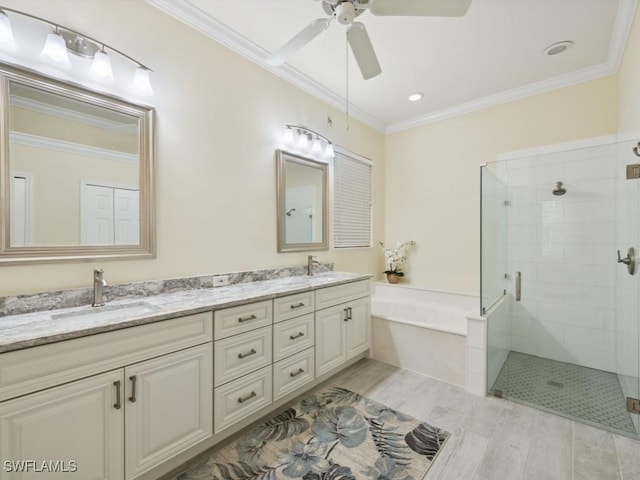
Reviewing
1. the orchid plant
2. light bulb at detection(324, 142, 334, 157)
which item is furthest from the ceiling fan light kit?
the orchid plant

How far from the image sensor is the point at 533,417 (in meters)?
2.07

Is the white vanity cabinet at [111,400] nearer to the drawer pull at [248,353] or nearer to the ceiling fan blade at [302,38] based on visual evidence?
the drawer pull at [248,353]

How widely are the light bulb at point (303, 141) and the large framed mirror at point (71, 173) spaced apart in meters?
1.28

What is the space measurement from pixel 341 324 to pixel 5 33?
263 cm

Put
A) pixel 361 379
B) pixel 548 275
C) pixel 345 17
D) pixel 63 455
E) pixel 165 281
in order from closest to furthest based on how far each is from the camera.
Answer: pixel 63 455
pixel 345 17
pixel 165 281
pixel 361 379
pixel 548 275

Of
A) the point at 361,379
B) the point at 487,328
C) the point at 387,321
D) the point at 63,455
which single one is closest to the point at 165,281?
the point at 63,455

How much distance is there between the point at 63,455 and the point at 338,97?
11.0ft

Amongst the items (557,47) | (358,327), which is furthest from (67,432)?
(557,47)

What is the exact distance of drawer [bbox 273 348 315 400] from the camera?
1987 millimetres

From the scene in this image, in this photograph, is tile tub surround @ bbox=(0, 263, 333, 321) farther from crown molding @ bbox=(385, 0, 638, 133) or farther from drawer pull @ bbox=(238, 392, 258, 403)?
crown molding @ bbox=(385, 0, 638, 133)

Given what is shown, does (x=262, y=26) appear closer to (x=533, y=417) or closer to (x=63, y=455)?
(x=63, y=455)

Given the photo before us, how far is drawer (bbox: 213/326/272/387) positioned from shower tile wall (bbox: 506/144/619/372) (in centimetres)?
253

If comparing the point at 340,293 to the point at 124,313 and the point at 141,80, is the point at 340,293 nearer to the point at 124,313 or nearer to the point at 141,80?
the point at 124,313

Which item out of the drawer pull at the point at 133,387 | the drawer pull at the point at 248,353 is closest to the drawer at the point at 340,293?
the drawer pull at the point at 248,353
